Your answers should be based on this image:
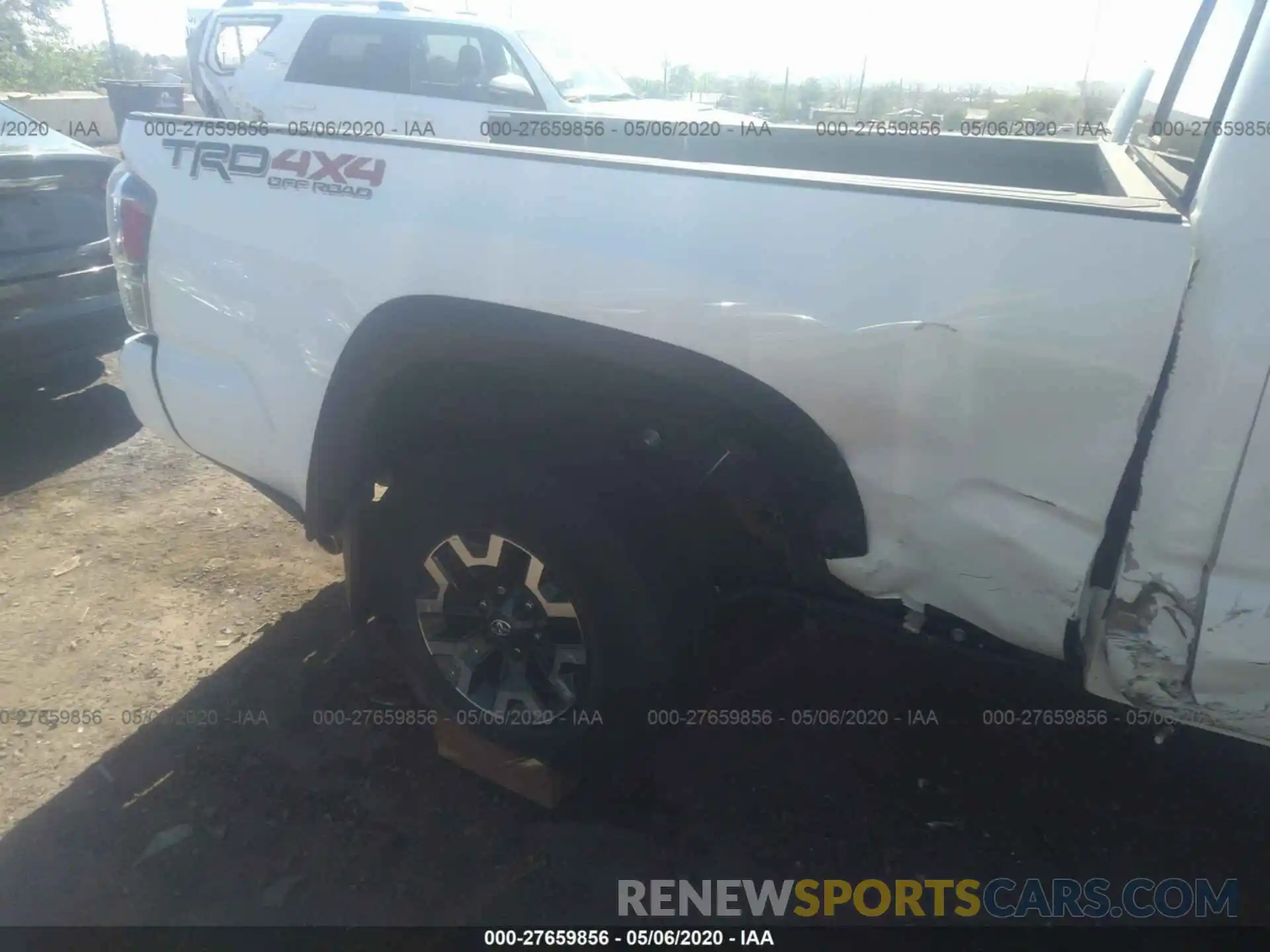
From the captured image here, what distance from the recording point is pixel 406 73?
7984mm

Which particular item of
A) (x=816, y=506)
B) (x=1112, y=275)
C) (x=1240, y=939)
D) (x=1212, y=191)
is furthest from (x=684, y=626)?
(x=1240, y=939)

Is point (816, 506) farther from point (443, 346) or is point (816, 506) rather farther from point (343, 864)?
point (343, 864)

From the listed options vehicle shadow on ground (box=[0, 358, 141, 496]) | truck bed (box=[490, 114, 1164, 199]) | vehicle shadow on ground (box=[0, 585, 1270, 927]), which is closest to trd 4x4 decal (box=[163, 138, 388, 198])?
truck bed (box=[490, 114, 1164, 199])

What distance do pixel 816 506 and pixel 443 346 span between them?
0.91 meters

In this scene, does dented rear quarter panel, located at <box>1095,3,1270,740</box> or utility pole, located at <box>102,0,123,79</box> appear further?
utility pole, located at <box>102,0,123,79</box>

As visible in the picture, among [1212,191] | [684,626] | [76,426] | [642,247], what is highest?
[1212,191]

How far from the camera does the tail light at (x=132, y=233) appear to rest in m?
2.43

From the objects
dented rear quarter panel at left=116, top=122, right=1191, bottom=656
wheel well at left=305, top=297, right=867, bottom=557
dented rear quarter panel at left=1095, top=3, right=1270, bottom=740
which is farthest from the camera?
wheel well at left=305, top=297, right=867, bottom=557

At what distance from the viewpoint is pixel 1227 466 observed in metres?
1.58

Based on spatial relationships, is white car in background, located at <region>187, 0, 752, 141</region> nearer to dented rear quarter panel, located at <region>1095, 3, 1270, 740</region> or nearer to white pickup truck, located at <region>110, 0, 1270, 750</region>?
white pickup truck, located at <region>110, 0, 1270, 750</region>

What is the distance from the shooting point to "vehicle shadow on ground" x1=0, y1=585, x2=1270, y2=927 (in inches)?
86.7

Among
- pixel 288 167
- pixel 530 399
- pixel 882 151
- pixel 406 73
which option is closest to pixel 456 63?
pixel 406 73

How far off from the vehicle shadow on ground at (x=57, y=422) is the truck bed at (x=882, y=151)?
2.49 m

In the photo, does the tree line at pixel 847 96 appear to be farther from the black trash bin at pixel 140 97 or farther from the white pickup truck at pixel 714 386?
the black trash bin at pixel 140 97
